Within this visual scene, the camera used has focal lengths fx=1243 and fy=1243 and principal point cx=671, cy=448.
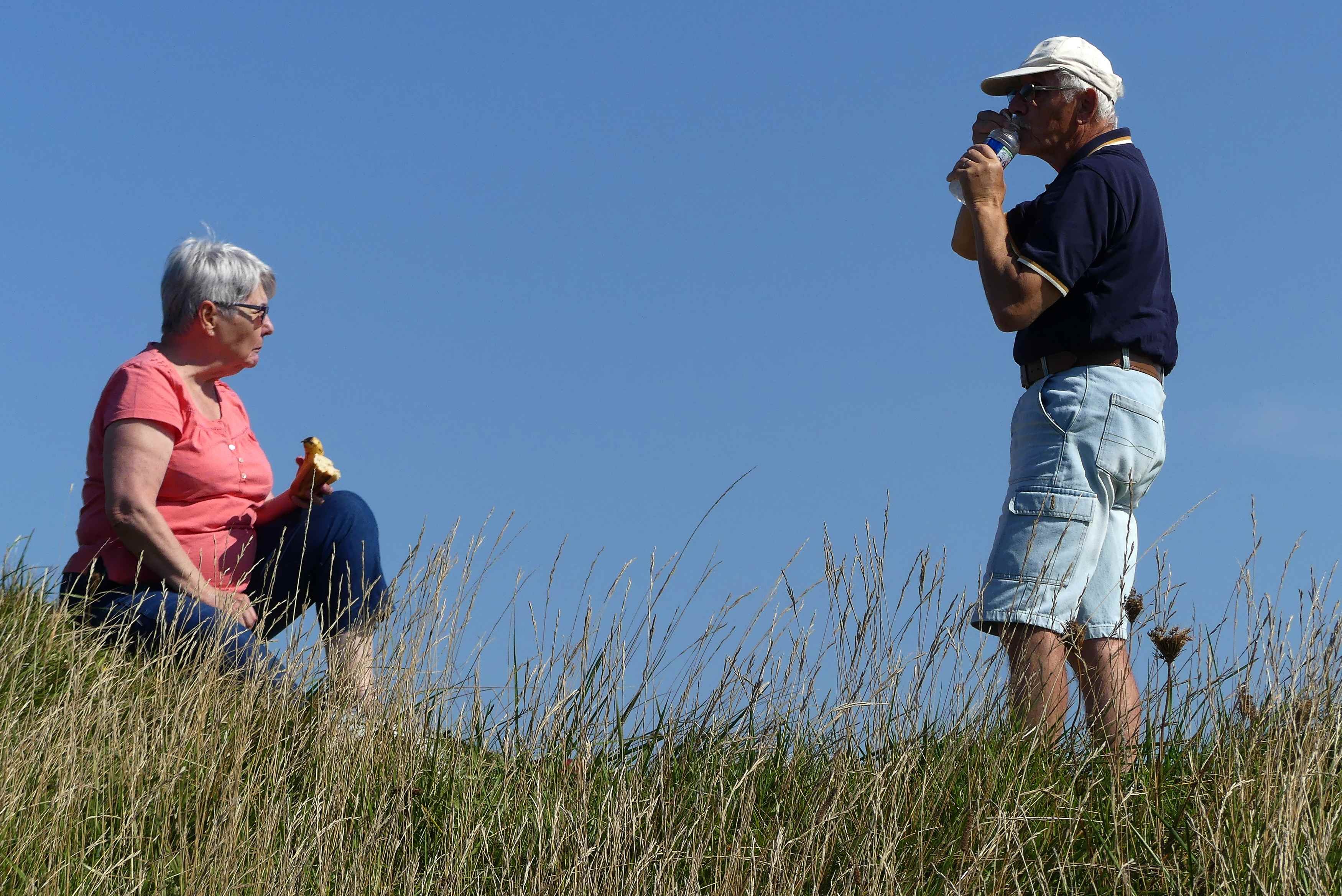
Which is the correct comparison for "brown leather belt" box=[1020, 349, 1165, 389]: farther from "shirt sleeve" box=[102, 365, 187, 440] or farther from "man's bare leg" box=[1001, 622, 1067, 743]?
"shirt sleeve" box=[102, 365, 187, 440]

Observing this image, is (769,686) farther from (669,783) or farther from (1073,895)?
(1073,895)

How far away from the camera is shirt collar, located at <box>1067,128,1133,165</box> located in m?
3.54

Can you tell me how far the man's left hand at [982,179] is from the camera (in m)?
3.41

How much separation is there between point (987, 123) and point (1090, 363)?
0.83 metres

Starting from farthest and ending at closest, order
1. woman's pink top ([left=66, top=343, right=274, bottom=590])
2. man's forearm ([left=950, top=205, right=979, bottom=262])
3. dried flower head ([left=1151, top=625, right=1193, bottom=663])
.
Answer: woman's pink top ([left=66, top=343, right=274, bottom=590]) → man's forearm ([left=950, top=205, right=979, bottom=262]) → dried flower head ([left=1151, top=625, right=1193, bottom=663])

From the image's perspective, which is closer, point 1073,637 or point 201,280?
point 1073,637

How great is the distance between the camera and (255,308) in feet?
14.7

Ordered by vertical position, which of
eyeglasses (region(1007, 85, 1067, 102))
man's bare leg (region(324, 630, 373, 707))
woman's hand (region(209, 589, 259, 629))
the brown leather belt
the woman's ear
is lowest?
man's bare leg (region(324, 630, 373, 707))

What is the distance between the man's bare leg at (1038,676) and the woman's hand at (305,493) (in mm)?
2496

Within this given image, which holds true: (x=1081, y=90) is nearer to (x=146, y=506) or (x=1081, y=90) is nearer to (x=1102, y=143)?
(x=1102, y=143)

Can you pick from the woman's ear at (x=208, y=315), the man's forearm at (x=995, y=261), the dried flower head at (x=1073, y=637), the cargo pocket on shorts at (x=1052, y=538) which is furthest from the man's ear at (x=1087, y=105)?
the woman's ear at (x=208, y=315)

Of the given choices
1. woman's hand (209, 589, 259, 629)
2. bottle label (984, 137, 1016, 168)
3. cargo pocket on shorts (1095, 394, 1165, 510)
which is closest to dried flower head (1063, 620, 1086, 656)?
cargo pocket on shorts (1095, 394, 1165, 510)

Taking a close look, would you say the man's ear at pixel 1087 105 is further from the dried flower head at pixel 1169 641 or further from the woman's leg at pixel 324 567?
the woman's leg at pixel 324 567

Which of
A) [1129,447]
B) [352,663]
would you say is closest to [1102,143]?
[1129,447]
